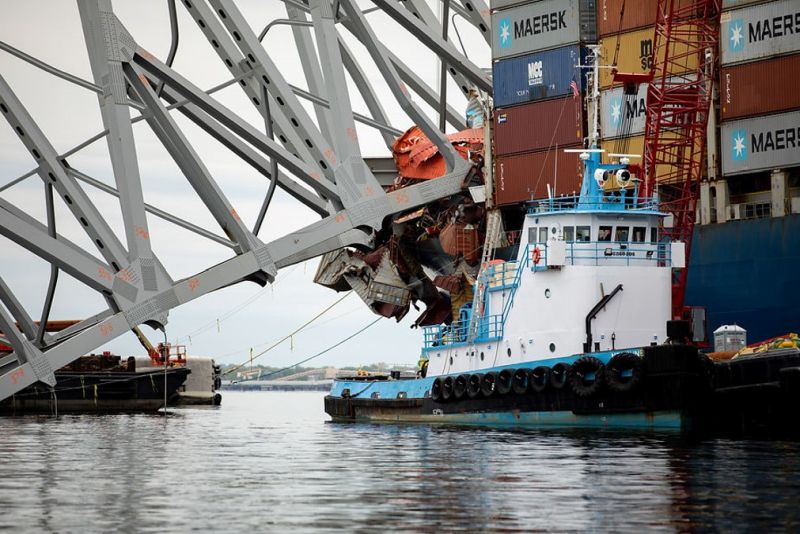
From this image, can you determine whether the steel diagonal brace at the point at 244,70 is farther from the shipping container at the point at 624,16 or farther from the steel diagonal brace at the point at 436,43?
the shipping container at the point at 624,16

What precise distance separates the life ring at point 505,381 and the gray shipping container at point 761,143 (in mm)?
12068

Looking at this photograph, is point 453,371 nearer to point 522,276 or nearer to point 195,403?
point 522,276

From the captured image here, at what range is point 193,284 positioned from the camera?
3098cm

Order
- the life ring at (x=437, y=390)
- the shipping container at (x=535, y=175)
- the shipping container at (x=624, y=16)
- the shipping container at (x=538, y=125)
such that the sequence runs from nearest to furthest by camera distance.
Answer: the life ring at (x=437, y=390)
the shipping container at (x=535, y=175)
the shipping container at (x=624, y=16)
the shipping container at (x=538, y=125)

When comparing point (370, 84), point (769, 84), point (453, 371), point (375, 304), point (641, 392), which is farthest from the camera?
point (375, 304)

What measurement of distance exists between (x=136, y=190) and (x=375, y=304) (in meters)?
19.1

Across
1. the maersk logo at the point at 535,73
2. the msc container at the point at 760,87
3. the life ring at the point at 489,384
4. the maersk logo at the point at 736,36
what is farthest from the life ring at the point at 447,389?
the maersk logo at the point at 736,36

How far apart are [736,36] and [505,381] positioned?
14639mm

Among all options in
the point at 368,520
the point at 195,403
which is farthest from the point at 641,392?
the point at 195,403

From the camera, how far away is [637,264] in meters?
30.5

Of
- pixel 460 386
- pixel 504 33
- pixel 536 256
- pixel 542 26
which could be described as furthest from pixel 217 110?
pixel 504 33

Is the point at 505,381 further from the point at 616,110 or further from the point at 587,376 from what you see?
the point at 616,110

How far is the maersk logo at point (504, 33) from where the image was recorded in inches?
1752

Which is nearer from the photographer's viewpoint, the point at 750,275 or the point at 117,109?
the point at 117,109
